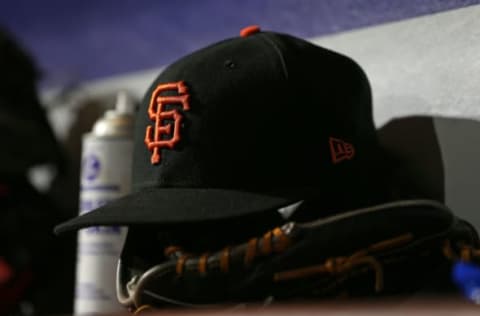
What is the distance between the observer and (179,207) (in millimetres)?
568

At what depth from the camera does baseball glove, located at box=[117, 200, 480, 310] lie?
55 centimetres

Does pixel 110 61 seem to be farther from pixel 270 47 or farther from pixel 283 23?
pixel 270 47

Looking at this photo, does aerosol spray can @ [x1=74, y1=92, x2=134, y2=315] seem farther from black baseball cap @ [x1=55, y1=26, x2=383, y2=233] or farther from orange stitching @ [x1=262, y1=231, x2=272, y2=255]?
orange stitching @ [x1=262, y1=231, x2=272, y2=255]

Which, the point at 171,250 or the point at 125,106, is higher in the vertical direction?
the point at 125,106

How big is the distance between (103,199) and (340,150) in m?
0.39

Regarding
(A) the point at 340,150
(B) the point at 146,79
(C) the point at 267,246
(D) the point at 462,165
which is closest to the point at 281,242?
(C) the point at 267,246

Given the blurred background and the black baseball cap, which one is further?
the blurred background

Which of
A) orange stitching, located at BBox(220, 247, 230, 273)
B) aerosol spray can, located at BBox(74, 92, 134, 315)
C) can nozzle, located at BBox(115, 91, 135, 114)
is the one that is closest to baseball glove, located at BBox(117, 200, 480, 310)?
orange stitching, located at BBox(220, 247, 230, 273)

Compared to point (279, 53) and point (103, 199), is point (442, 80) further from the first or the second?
point (103, 199)

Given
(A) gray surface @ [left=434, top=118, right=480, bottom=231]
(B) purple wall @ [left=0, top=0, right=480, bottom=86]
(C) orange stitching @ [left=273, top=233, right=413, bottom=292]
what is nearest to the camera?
(C) orange stitching @ [left=273, top=233, right=413, bottom=292]

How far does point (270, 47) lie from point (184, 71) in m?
0.09

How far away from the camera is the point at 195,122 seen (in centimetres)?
61

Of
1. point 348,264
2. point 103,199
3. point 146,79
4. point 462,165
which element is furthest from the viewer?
point 146,79

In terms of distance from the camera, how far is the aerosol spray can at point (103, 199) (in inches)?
32.9
